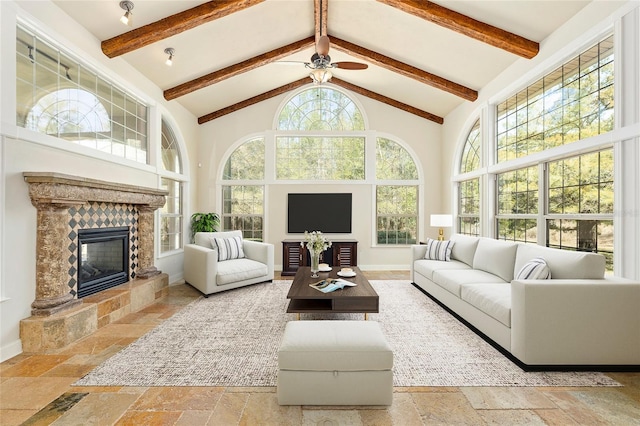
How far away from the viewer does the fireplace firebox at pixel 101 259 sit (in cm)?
341

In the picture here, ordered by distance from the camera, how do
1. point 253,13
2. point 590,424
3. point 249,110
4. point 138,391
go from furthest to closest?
point 249,110 < point 253,13 < point 138,391 < point 590,424

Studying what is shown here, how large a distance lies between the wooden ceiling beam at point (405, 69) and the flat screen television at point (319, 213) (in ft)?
8.71

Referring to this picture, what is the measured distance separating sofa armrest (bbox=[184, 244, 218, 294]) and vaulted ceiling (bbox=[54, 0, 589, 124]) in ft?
9.07

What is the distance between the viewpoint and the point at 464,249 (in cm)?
460

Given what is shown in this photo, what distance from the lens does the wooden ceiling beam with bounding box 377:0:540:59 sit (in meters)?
3.71

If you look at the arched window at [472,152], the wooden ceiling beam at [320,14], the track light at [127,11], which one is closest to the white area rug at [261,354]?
the arched window at [472,152]

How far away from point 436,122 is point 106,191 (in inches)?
248

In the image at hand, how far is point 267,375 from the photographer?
2279 mm

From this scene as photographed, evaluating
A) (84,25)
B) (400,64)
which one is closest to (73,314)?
(84,25)

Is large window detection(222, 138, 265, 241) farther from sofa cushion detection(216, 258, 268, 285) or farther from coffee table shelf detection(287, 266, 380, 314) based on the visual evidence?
coffee table shelf detection(287, 266, 380, 314)

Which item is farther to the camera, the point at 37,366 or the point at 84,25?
the point at 84,25

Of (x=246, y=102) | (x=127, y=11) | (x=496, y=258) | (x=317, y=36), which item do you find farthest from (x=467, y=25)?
(x=246, y=102)

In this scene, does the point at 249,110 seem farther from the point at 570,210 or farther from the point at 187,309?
the point at 570,210

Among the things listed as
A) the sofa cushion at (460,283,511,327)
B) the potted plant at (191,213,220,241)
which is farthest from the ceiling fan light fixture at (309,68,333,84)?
the potted plant at (191,213,220,241)
